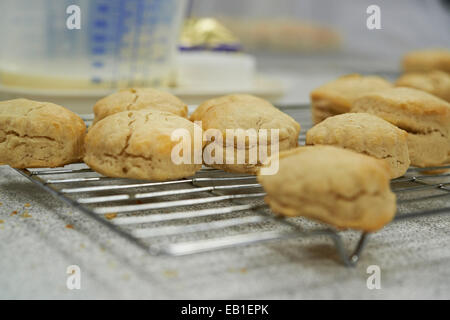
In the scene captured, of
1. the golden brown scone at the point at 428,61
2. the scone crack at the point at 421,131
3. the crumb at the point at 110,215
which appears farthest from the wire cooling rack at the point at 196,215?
the golden brown scone at the point at 428,61

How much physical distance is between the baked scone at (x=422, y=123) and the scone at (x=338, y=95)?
213 mm

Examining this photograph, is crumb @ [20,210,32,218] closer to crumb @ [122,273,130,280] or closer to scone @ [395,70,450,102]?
crumb @ [122,273,130,280]

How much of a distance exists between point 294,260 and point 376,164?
187 mm

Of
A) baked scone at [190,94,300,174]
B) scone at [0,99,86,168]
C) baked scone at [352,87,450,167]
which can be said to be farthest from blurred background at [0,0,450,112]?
baked scone at [352,87,450,167]

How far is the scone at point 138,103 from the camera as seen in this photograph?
43.0 inches

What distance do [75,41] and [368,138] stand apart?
37.5 inches

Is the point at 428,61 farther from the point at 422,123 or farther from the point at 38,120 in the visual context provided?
the point at 38,120

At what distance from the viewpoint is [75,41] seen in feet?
4.88

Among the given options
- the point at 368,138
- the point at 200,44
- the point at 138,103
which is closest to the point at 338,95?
the point at 368,138

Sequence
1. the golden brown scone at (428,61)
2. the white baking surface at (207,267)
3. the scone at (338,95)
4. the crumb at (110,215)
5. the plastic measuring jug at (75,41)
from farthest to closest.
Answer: the golden brown scone at (428,61)
the plastic measuring jug at (75,41)
the scone at (338,95)
the crumb at (110,215)
the white baking surface at (207,267)

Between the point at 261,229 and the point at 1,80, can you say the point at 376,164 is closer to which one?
the point at 261,229

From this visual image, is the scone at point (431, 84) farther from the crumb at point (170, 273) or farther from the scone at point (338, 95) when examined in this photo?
Result: the crumb at point (170, 273)

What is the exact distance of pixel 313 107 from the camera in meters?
1.38

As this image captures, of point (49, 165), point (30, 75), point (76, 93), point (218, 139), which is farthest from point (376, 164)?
point (30, 75)
